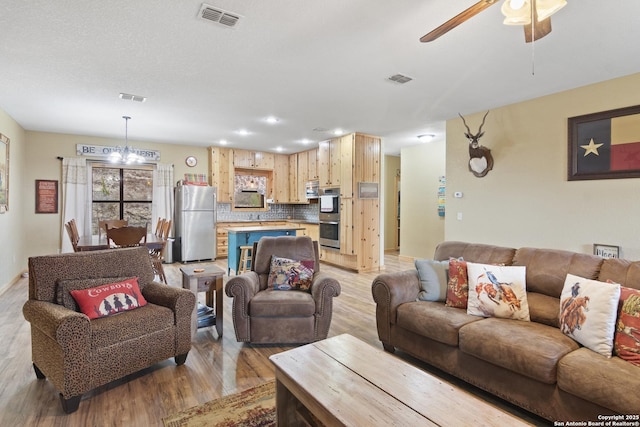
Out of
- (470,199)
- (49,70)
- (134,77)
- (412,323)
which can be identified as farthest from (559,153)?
(49,70)

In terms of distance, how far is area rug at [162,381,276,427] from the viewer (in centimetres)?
191

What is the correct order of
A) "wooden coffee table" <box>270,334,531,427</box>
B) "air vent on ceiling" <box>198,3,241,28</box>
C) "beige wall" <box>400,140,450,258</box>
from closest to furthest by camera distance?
"wooden coffee table" <box>270,334,531,427</box>
"air vent on ceiling" <box>198,3,241,28</box>
"beige wall" <box>400,140,450,258</box>

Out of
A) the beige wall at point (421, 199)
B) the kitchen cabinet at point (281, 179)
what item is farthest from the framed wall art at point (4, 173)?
the beige wall at point (421, 199)

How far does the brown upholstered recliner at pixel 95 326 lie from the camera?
1977 millimetres

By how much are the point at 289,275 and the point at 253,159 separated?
539 cm

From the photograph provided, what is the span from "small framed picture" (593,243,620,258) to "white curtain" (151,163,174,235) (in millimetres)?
7385

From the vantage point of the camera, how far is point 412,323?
255cm

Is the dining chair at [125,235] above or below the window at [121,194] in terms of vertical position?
→ below

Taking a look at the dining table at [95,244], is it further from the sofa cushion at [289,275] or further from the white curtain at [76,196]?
the sofa cushion at [289,275]

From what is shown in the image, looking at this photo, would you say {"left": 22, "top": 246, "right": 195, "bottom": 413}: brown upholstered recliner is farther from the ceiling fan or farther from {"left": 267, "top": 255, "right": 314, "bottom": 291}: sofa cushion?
the ceiling fan

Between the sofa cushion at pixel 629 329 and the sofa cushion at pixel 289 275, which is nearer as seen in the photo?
the sofa cushion at pixel 629 329

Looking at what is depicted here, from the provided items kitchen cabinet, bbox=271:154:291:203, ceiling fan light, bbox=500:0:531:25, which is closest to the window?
kitchen cabinet, bbox=271:154:291:203

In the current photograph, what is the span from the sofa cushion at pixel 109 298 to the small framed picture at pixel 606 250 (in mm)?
4522

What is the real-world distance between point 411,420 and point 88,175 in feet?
24.1
